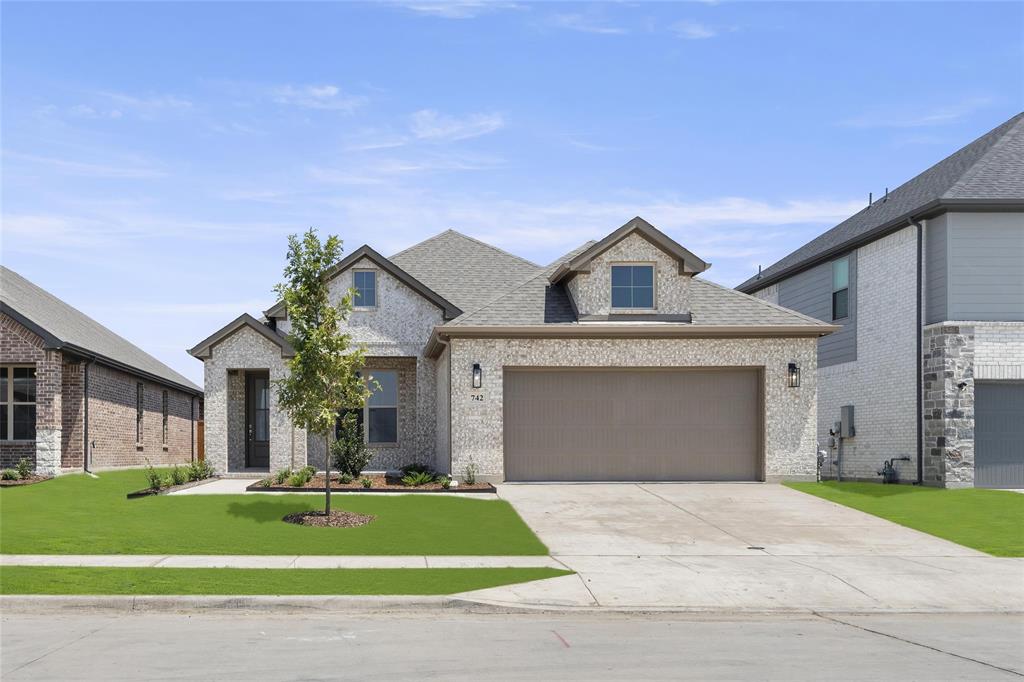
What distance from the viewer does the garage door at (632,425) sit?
21.8m

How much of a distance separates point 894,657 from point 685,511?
9.61 meters

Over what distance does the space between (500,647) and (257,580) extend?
13.6 ft

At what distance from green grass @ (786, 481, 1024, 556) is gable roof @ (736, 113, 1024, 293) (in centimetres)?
685

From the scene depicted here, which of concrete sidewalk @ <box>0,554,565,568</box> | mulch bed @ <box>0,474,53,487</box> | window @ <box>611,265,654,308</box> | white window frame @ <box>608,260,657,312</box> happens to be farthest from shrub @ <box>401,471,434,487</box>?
mulch bed @ <box>0,474,53,487</box>

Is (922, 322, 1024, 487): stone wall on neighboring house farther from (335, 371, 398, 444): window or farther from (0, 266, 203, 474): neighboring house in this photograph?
(0, 266, 203, 474): neighboring house

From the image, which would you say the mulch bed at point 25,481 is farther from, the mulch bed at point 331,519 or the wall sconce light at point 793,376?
the wall sconce light at point 793,376

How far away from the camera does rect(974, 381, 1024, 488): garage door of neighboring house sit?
22.5 metres

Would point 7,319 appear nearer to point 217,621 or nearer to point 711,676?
point 217,621

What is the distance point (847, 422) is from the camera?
2730 centimetres

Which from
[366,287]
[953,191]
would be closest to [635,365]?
[366,287]

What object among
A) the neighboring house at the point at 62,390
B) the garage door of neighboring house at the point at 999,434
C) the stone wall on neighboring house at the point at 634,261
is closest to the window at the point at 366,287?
the stone wall on neighboring house at the point at 634,261

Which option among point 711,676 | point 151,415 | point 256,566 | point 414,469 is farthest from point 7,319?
point 711,676

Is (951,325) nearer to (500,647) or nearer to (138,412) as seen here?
(500,647)

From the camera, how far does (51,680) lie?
7.29m
